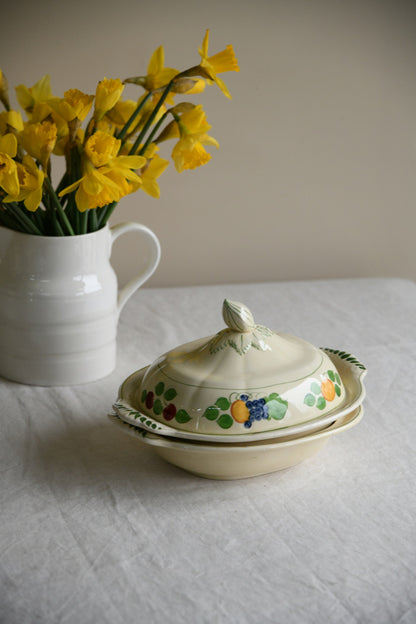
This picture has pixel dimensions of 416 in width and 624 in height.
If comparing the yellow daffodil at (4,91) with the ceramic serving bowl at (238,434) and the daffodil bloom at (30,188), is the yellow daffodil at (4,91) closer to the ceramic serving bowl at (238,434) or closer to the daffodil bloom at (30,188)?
the daffodil bloom at (30,188)

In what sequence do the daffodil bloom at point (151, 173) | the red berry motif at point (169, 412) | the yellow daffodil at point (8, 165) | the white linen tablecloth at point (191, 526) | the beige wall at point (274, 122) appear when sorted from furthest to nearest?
the beige wall at point (274, 122), the daffodil bloom at point (151, 173), the yellow daffodil at point (8, 165), the red berry motif at point (169, 412), the white linen tablecloth at point (191, 526)

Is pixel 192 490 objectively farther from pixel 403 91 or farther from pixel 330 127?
Result: pixel 403 91

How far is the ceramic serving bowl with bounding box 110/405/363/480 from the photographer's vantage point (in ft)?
1.91

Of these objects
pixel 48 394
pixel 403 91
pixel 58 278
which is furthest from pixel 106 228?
pixel 403 91

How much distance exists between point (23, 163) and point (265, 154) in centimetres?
60

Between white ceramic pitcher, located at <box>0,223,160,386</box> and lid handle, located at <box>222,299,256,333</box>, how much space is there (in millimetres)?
240

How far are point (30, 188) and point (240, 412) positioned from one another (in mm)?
322

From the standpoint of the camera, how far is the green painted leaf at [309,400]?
606mm

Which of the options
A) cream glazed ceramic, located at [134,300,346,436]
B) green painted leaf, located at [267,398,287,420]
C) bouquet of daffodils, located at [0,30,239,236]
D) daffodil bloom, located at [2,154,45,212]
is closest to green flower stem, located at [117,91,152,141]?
bouquet of daffodils, located at [0,30,239,236]

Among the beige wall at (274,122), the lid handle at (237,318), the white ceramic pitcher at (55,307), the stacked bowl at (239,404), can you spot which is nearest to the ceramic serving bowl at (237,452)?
the stacked bowl at (239,404)

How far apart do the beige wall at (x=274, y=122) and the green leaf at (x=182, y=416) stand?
2.25 feet

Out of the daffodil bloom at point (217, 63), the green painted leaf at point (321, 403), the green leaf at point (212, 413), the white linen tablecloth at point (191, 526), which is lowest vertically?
the white linen tablecloth at point (191, 526)

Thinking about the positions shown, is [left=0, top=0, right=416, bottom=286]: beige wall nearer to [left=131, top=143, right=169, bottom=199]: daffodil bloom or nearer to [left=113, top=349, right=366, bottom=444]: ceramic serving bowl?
[left=131, top=143, right=169, bottom=199]: daffodil bloom

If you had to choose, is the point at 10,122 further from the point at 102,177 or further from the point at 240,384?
the point at 240,384
